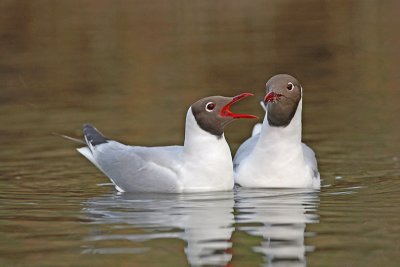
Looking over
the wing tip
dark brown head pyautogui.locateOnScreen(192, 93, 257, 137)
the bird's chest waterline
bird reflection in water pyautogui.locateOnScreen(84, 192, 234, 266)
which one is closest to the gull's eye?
dark brown head pyautogui.locateOnScreen(192, 93, 257, 137)

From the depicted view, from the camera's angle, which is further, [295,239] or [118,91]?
[118,91]

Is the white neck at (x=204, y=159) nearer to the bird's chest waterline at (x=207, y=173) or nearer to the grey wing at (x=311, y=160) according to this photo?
the bird's chest waterline at (x=207, y=173)

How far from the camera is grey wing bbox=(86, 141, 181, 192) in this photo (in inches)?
481

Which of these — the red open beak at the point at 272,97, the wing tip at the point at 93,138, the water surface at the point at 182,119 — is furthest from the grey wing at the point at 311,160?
the wing tip at the point at 93,138

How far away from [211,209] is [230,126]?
4.62 metres

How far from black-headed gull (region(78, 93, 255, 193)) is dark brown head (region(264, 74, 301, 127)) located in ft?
1.48

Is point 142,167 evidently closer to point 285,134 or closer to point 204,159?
point 204,159

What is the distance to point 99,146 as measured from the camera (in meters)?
13.2

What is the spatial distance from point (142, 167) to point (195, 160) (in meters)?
0.59

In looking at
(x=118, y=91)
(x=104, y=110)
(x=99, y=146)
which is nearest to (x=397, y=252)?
(x=99, y=146)

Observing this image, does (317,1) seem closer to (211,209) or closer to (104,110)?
(104,110)

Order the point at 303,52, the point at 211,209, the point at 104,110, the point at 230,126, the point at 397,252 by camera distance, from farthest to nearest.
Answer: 1. the point at 303,52
2. the point at 104,110
3. the point at 230,126
4. the point at 211,209
5. the point at 397,252

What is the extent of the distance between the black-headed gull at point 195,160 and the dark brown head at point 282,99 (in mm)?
451

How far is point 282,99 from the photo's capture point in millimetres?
12320
